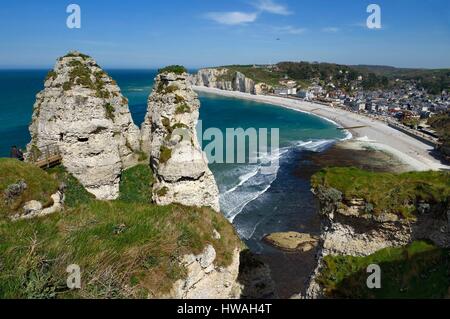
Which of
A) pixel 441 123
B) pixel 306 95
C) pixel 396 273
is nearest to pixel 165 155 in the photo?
pixel 396 273

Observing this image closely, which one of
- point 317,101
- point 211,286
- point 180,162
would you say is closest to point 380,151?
point 180,162

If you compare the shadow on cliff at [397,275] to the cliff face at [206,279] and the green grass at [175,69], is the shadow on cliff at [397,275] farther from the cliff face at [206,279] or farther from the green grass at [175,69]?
the green grass at [175,69]

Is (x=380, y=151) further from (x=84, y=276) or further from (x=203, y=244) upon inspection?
(x=84, y=276)

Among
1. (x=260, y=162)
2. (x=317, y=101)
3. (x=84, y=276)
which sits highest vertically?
(x=317, y=101)

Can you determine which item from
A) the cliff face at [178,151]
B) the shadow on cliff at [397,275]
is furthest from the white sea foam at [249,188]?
the shadow on cliff at [397,275]

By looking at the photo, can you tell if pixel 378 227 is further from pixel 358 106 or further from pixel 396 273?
pixel 358 106

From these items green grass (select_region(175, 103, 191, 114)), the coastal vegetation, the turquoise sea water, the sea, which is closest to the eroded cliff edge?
green grass (select_region(175, 103, 191, 114))
